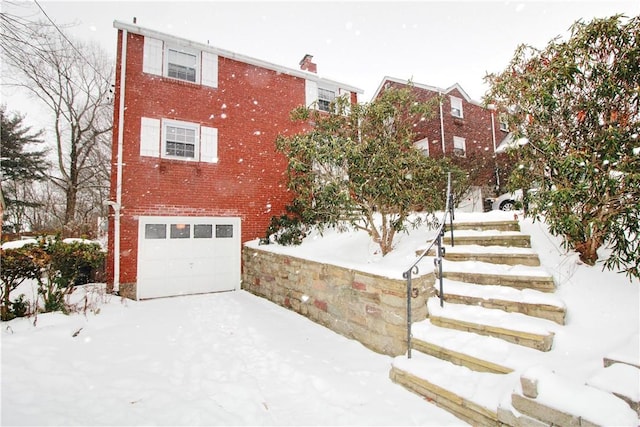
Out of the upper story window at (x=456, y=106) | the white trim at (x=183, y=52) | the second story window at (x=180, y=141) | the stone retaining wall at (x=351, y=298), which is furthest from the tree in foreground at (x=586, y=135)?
the upper story window at (x=456, y=106)

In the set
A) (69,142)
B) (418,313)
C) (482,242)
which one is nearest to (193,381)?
(418,313)

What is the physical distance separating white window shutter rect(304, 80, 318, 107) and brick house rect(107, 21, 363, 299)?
3.13 feet

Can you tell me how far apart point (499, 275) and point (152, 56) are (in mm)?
10486

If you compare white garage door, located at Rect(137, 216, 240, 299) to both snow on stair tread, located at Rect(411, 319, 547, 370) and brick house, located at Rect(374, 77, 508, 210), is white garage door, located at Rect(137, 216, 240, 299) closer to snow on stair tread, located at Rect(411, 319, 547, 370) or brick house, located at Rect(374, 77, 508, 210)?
snow on stair tread, located at Rect(411, 319, 547, 370)

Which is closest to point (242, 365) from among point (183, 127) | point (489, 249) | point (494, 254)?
point (494, 254)

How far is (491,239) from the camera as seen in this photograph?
4.67 meters

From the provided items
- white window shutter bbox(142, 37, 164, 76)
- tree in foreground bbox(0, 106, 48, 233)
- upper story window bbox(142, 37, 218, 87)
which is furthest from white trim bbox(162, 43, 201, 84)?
tree in foreground bbox(0, 106, 48, 233)

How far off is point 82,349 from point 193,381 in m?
2.12

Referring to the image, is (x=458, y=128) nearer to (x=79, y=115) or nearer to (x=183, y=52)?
(x=183, y=52)

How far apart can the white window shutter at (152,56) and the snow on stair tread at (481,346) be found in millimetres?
9861

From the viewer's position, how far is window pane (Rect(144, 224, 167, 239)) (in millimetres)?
8203

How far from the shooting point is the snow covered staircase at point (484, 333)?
273cm

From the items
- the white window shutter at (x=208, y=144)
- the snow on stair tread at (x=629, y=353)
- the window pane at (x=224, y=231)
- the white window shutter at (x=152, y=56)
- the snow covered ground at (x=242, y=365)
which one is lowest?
the snow covered ground at (x=242, y=365)

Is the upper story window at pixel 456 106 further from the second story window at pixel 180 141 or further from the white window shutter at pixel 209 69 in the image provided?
the second story window at pixel 180 141
